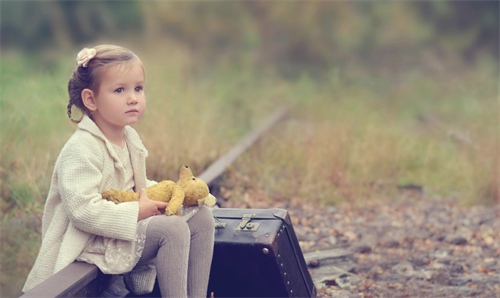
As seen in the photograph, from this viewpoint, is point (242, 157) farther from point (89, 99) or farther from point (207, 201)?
point (89, 99)

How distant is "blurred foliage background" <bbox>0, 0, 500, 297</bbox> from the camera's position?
15.1ft

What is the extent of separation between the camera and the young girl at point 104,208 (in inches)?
79.0

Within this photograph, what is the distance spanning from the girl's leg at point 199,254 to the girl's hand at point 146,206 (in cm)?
20

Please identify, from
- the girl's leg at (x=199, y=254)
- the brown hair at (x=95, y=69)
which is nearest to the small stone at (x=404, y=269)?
the girl's leg at (x=199, y=254)

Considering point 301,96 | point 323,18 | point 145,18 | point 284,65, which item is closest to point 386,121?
point 301,96

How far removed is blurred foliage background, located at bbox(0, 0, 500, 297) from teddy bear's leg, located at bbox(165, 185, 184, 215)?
5.71 feet

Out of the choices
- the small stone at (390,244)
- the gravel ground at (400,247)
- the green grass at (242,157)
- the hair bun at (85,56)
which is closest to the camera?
the hair bun at (85,56)

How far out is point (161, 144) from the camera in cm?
520

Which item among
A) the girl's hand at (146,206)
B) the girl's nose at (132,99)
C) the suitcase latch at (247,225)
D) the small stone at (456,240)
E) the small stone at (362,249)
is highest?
the small stone at (456,240)

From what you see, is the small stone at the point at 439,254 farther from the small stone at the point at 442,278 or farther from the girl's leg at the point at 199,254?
the girl's leg at the point at 199,254

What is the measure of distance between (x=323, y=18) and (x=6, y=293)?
1702 centimetres

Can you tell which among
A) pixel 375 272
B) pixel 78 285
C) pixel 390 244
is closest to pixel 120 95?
pixel 78 285

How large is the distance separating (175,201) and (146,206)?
4.9 inches

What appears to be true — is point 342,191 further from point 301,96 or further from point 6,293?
point 301,96
